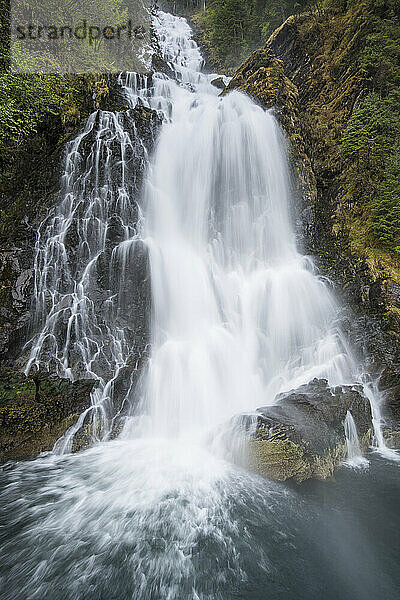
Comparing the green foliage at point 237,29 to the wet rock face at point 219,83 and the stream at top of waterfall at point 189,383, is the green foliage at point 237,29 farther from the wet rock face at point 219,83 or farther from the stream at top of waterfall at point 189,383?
the stream at top of waterfall at point 189,383

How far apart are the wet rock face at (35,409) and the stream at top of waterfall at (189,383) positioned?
11.4 inches

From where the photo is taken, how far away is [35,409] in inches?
259

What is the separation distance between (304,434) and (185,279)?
5.72m

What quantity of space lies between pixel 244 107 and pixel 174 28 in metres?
24.7

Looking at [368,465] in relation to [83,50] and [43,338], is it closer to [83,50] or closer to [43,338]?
[43,338]

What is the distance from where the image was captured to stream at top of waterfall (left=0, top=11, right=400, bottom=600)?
12.9 feet

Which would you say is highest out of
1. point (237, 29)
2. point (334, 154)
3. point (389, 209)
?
point (237, 29)

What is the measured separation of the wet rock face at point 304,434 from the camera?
17.9 feet

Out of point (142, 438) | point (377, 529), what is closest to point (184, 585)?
point (377, 529)

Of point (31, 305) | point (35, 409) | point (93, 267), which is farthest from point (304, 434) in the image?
point (31, 305)

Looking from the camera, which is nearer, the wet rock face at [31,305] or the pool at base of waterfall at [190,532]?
the pool at base of waterfall at [190,532]

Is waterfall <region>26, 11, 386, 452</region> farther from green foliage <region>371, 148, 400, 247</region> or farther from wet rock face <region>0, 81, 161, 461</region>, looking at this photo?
green foliage <region>371, 148, 400, 247</region>

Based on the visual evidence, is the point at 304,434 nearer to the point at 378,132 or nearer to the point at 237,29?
the point at 378,132

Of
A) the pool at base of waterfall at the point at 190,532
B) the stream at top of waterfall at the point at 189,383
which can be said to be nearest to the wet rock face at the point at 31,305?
the stream at top of waterfall at the point at 189,383
